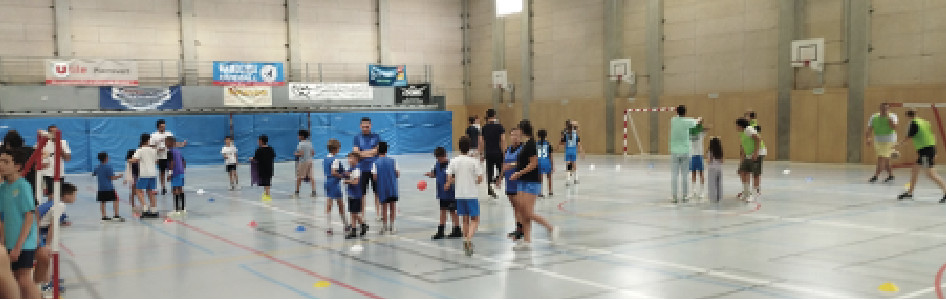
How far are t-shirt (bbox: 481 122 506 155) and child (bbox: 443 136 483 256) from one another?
531 centimetres

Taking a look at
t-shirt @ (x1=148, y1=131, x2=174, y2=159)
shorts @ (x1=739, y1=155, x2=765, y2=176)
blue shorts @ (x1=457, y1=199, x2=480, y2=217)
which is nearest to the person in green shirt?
shorts @ (x1=739, y1=155, x2=765, y2=176)

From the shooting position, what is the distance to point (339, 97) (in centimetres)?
3584

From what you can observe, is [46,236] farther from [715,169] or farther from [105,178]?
[715,169]

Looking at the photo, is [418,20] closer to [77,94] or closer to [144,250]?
[77,94]

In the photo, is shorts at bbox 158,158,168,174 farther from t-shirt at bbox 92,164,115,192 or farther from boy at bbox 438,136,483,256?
boy at bbox 438,136,483,256

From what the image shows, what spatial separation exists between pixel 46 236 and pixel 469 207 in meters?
5.01

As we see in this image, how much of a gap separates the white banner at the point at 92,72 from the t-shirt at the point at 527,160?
25.5 m

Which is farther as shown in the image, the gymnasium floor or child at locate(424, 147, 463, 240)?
child at locate(424, 147, 463, 240)

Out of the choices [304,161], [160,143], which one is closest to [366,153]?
[304,161]

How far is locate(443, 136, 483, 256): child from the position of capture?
31.6ft

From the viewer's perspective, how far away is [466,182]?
9609mm

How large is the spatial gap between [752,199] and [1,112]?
28034mm

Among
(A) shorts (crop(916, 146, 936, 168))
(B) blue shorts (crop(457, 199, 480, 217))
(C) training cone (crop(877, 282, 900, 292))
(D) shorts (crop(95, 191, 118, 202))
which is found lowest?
(C) training cone (crop(877, 282, 900, 292))

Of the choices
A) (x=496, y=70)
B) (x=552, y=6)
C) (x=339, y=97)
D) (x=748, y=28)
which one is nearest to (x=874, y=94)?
(x=748, y=28)
